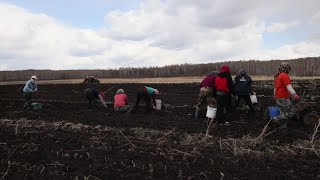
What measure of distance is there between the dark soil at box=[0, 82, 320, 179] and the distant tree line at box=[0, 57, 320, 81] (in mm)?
45438

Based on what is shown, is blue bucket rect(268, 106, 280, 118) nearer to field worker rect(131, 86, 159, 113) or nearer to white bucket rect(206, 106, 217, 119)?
white bucket rect(206, 106, 217, 119)

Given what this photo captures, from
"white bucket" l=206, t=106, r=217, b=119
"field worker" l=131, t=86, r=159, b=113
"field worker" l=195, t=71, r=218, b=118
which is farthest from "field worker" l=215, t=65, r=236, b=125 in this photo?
"field worker" l=131, t=86, r=159, b=113

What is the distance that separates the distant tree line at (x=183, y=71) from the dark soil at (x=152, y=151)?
1789 inches

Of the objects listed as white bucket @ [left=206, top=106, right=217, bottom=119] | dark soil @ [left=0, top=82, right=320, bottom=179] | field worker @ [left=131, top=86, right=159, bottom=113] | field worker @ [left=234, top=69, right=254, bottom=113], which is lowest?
dark soil @ [left=0, top=82, right=320, bottom=179]

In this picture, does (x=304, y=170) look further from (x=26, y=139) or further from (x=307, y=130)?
(x=26, y=139)

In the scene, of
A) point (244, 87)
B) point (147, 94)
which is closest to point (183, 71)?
point (147, 94)

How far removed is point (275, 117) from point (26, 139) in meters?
6.69

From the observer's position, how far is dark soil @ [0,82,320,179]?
7.70 m

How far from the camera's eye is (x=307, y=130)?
1171 centimetres

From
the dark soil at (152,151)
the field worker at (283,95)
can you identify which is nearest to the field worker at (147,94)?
the dark soil at (152,151)

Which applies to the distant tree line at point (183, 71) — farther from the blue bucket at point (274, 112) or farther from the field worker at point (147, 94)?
the blue bucket at point (274, 112)

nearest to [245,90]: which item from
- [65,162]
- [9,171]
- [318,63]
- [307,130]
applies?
[307,130]

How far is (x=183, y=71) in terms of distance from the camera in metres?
74.9

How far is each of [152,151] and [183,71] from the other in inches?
2599
